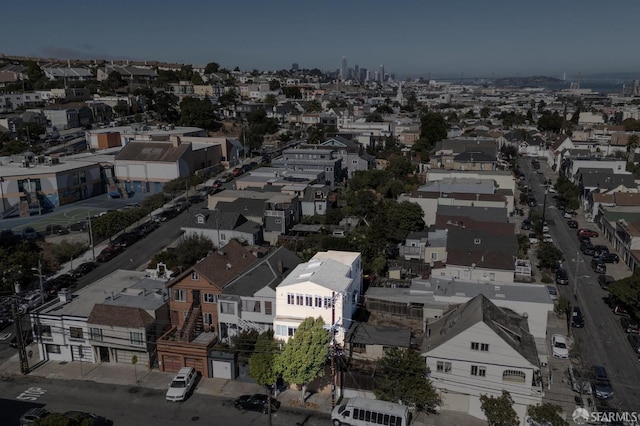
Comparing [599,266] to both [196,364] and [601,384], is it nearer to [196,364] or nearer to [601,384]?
[601,384]

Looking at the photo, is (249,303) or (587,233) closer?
(249,303)

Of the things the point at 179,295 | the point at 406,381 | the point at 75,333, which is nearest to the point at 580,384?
the point at 406,381

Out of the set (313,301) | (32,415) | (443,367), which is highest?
(313,301)

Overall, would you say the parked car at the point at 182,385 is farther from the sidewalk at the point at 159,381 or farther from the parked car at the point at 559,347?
the parked car at the point at 559,347

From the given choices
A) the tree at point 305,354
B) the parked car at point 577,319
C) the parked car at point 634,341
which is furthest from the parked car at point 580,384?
the tree at point 305,354

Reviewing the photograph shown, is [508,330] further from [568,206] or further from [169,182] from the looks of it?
[169,182]

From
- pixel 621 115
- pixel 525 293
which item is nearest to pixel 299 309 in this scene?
pixel 525 293
